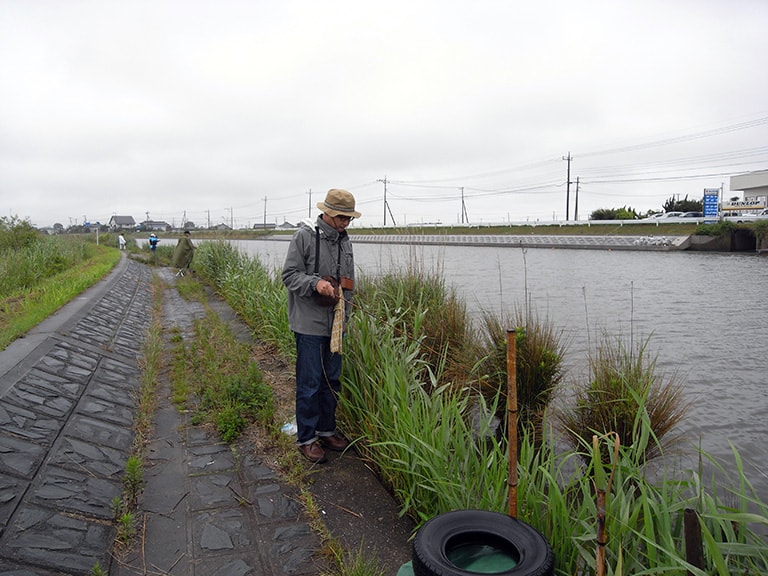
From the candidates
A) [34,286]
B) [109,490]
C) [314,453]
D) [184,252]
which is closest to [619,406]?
[314,453]

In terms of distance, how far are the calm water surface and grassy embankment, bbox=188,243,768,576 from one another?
2.21 feet

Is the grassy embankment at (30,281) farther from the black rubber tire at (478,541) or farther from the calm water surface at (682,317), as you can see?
the black rubber tire at (478,541)

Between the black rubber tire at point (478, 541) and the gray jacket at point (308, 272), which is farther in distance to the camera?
the gray jacket at point (308, 272)

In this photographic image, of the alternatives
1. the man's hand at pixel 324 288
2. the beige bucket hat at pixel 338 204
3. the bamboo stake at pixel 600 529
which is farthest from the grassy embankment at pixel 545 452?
the beige bucket hat at pixel 338 204

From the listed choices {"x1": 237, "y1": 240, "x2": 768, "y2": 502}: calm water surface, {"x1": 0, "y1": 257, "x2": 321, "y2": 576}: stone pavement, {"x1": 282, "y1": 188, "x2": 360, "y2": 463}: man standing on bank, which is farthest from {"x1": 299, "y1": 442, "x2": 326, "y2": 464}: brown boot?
{"x1": 237, "y1": 240, "x2": 768, "y2": 502}: calm water surface

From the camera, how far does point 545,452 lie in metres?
3.95

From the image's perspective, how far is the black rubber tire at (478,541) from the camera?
6.72 feet

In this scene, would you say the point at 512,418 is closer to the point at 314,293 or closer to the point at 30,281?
the point at 314,293

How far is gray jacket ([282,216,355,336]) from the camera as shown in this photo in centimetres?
390

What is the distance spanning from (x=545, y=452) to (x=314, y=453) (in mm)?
1641

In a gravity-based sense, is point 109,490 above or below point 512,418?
below

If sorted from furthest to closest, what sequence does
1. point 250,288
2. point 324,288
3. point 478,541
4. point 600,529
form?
point 250,288 < point 324,288 < point 478,541 < point 600,529

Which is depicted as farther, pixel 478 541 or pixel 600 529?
pixel 478 541

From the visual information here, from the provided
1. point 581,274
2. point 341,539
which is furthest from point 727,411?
point 581,274
